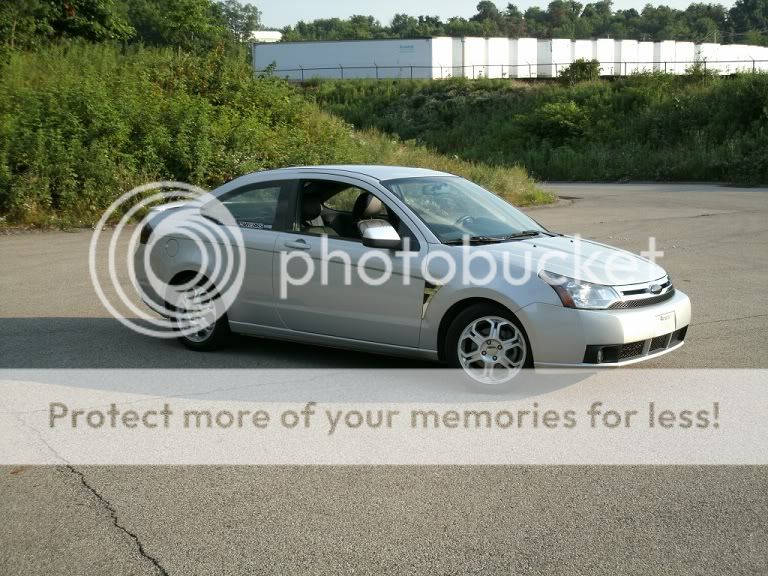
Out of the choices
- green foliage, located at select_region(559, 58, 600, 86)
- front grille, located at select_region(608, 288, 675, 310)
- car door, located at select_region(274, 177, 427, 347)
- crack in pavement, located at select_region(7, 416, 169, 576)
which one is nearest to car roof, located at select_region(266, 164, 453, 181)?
car door, located at select_region(274, 177, 427, 347)

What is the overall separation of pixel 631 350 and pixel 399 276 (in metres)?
1.83

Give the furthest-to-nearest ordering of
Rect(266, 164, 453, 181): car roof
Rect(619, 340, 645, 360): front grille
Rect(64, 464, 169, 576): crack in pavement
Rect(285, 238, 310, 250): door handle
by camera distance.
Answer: Rect(266, 164, 453, 181): car roof
Rect(285, 238, 310, 250): door handle
Rect(619, 340, 645, 360): front grille
Rect(64, 464, 169, 576): crack in pavement

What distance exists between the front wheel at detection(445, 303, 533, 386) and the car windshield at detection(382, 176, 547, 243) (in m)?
0.75

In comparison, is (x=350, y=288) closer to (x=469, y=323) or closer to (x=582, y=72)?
(x=469, y=323)

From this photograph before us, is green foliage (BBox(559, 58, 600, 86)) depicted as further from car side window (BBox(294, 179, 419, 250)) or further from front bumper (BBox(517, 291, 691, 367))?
front bumper (BBox(517, 291, 691, 367))

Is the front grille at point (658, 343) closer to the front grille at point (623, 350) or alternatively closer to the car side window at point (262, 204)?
the front grille at point (623, 350)

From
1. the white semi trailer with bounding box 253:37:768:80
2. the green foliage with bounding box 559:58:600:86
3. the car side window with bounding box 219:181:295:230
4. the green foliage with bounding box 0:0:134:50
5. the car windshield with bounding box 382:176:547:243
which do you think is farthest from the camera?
the white semi trailer with bounding box 253:37:768:80

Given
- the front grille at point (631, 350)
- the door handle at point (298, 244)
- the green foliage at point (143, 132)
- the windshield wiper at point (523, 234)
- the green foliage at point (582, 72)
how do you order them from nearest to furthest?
the front grille at point (631, 350) → the windshield wiper at point (523, 234) → the door handle at point (298, 244) → the green foliage at point (143, 132) → the green foliage at point (582, 72)

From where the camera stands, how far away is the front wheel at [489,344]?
738cm

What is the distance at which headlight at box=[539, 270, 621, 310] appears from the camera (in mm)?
7219

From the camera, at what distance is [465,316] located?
7516 mm

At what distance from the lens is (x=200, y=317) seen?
899cm

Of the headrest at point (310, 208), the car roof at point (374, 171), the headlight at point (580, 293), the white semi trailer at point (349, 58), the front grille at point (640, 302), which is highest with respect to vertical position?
the white semi trailer at point (349, 58)
